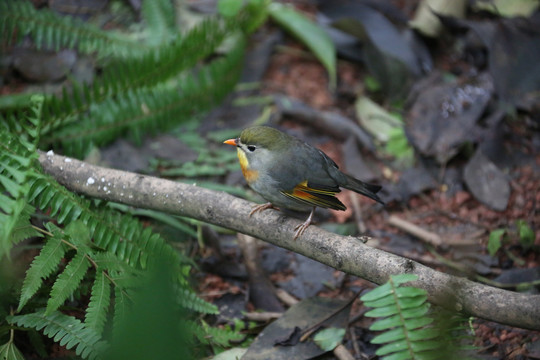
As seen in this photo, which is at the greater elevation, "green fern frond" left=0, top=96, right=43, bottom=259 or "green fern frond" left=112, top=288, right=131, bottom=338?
"green fern frond" left=0, top=96, right=43, bottom=259

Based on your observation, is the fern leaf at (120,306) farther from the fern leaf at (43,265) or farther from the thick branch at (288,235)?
the thick branch at (288,235)

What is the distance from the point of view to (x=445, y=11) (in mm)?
5766

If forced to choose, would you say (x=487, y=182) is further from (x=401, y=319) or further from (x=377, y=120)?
(x=401, y=319)

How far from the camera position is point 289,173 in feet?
11.7

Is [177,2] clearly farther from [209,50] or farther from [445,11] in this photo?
[445,11]

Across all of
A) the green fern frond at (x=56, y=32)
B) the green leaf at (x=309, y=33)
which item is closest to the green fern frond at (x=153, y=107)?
the green fern frond at (x=56, y=32)

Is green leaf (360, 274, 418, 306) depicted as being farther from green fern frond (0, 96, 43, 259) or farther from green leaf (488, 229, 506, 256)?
green leaf (488, 229, 506, 256)

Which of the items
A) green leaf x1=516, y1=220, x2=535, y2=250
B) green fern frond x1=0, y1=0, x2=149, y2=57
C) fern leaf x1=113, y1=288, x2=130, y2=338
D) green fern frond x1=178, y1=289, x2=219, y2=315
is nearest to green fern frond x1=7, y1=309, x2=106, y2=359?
fern leaf x1=113, y1=288, x2=130, y2=338

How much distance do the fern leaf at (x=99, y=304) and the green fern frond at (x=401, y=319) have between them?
4.70 feet

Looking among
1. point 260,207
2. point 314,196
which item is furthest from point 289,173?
point 260,207

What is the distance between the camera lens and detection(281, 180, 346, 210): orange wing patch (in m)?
3.42

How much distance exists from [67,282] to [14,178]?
2.04ft

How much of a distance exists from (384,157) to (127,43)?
279 cm

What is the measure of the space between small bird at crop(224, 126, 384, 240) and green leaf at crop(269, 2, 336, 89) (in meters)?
2.25
